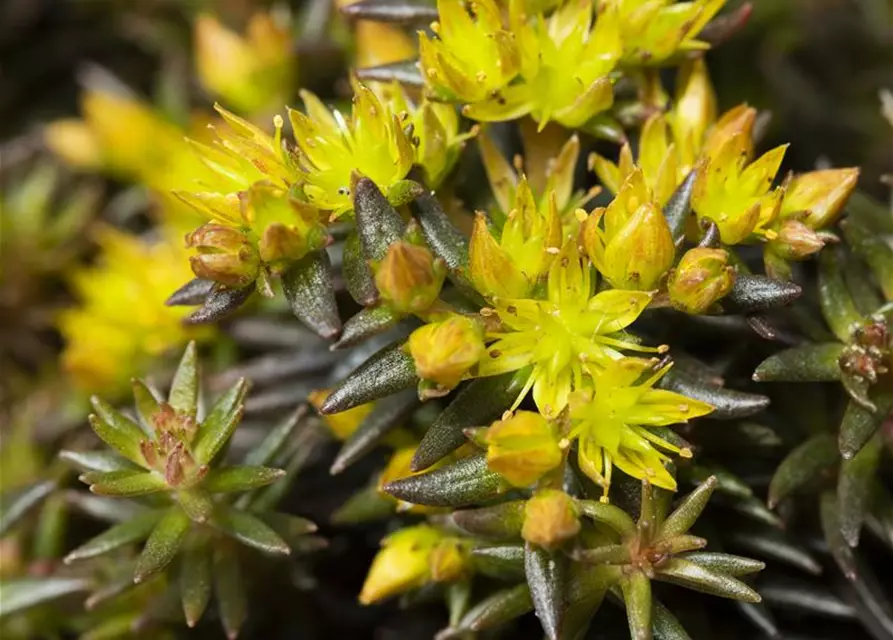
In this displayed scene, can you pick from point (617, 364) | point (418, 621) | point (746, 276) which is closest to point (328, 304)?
point (617, 364)

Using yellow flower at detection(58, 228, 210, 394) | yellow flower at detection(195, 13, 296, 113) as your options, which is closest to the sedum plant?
yellow flower at detection(58, 228, 210, 394)

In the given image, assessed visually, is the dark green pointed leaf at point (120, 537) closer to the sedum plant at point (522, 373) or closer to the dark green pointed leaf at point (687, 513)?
the sedum plant at point (522, 373)

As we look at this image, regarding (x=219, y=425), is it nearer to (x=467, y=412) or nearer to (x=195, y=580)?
(x=195, y=580)

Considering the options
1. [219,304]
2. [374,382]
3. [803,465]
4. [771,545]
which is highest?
[219,304]

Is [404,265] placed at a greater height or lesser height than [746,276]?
greater

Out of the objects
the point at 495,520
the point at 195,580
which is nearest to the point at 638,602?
the point at 495,520

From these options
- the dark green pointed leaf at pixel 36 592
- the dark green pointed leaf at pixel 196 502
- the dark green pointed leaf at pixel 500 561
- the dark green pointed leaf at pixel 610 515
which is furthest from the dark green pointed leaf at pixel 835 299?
the dark green pointed leaf at pixel 36 592

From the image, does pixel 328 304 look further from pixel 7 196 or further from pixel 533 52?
pixel 7 196
